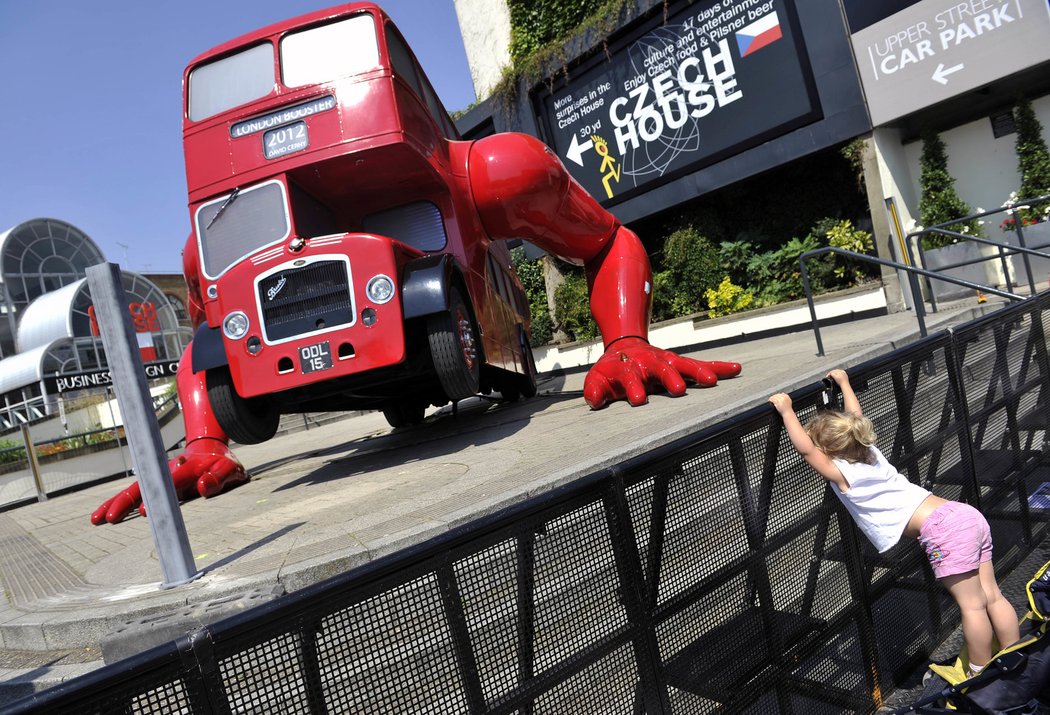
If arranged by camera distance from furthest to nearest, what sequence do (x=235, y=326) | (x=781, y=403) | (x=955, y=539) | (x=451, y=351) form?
1. (x=451, y=351)
2. (x=235, y=326)
3. (x=955, y=539)
4. (x=781, y=403)

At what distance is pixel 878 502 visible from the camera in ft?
8.59

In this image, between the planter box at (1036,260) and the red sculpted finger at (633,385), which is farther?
the planter box at (1036,260)

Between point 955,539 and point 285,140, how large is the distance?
16.3ft

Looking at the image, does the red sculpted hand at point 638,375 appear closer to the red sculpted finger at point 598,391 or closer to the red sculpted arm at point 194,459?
the red sculpted finger at point 598,391

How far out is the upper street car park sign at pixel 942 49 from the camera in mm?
9680

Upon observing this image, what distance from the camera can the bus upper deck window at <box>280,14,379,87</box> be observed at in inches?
217

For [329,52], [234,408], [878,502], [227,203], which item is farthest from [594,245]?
[878,502]

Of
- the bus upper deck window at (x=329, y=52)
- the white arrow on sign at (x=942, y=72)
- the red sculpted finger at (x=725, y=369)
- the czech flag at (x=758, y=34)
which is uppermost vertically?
the czech flag at (x=758, y=34)

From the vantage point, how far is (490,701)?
5.36 ft

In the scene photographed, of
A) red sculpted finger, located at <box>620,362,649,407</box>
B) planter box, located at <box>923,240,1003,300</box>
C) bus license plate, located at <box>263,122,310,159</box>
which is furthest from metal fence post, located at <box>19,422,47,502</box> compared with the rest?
planter box, located at <box>923,240,1003,300</box>

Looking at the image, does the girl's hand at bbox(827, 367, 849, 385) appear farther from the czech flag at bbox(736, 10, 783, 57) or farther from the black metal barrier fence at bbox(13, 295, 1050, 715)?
the czech flag at bbox(736, 10, 783, 57)

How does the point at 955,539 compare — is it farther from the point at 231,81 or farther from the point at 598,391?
the point at 231,81

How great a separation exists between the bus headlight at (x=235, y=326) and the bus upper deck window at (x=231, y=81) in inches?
68.9

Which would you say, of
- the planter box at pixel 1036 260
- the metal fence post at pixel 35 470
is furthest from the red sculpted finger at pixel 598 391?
the metal fence post at pixel 35 470
